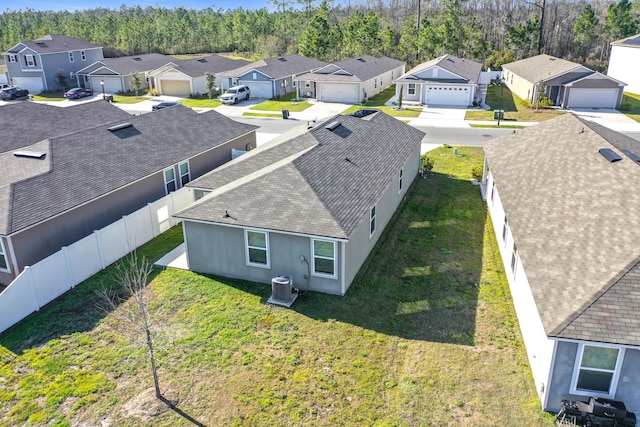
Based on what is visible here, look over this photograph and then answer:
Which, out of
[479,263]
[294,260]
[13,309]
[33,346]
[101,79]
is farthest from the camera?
[101,79]

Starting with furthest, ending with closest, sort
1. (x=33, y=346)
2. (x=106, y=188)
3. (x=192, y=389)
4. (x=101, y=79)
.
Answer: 1. (x=101, y=79)
2. (x=106, y=188)
3. (x=33, y=346)
4. (x=192, y=389)

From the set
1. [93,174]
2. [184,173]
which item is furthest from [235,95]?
[93,174]

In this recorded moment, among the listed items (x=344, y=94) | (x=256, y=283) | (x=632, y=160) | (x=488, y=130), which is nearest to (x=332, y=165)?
(x=256, y=283)

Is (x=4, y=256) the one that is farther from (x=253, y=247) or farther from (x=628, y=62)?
(x=628, y=62)

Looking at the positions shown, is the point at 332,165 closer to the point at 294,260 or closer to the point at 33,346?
the point at 294,260

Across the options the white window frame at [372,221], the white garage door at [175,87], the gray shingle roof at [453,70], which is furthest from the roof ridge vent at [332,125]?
the white garage door at [175,87]


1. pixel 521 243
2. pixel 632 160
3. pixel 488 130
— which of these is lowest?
pixel 488 130

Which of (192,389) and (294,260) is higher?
(294,260)
